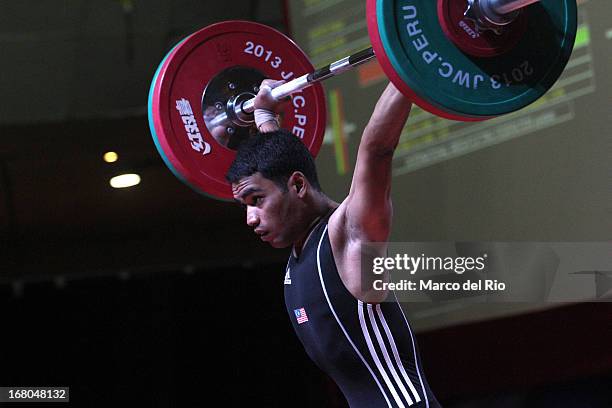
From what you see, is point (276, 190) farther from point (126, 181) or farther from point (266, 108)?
point (126, 181)

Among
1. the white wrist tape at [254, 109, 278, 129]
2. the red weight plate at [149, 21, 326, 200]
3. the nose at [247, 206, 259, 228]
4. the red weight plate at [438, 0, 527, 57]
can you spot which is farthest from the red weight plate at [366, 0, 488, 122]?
Answer: the red weight plate at [149, 21, 326, 200]

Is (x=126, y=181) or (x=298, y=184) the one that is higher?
(x=126, y=181)

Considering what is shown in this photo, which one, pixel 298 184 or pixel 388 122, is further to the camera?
pixel 298 184

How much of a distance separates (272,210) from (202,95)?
0.58m

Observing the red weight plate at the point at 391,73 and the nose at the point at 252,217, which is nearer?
the red weight plate at the point at 391,73

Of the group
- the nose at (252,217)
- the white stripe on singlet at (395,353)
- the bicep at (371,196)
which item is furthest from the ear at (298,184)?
the white stripe on singlet at (395,353)

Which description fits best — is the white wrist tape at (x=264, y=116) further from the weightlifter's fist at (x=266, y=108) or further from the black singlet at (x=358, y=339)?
the black singlet at (x=358, y=339)

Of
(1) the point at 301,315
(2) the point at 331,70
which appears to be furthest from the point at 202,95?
(1) the point at 301,315

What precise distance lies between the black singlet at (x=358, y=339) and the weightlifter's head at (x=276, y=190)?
84 millimetres

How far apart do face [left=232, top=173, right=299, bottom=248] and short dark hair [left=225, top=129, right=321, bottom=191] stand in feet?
0.06

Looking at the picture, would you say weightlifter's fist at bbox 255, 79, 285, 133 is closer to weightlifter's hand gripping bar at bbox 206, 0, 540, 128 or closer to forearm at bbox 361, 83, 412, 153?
weightlifter's hand gripping bar at bbox 206, 0, 540, 128

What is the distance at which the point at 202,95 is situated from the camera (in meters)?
2.71

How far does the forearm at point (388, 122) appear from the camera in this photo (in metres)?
2.00

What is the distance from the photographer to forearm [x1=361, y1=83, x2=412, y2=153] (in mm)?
2000
